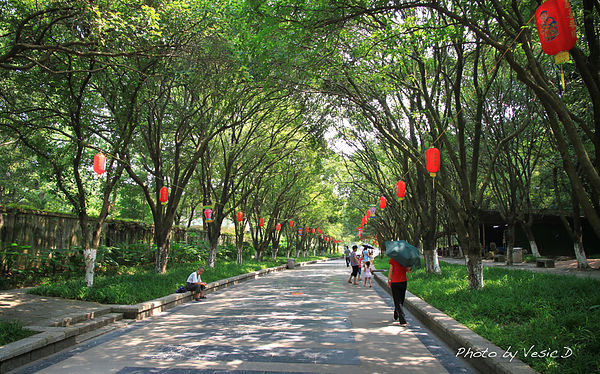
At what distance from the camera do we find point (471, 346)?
5086 millimetres

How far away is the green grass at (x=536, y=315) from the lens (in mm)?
4301

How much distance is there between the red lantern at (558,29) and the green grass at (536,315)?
325 cm

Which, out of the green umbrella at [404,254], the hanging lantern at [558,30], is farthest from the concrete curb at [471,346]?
the hanging lantern at [558,30]

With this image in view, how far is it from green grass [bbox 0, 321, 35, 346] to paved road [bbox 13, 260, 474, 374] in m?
0.57

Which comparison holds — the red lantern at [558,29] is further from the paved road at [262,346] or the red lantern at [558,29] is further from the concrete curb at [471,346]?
the paved road at [262,346]

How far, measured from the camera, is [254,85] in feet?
41.9

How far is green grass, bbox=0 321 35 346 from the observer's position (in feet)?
17.1

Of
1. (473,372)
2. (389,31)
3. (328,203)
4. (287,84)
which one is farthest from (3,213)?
(328,203)

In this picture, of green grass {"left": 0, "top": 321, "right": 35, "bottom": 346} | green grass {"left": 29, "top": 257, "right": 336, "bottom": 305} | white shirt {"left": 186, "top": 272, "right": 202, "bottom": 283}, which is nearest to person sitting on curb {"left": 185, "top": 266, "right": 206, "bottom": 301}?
white shirt {"left": 186, "top": 272, "right": 202, "bottom": 283}

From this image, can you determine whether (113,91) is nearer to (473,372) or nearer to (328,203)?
(473,372)

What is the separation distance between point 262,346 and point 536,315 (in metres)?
4.37

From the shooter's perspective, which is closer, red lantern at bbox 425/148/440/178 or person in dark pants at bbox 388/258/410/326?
person in dark pants at bbox 388/258/410/326

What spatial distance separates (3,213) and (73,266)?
8.52ft

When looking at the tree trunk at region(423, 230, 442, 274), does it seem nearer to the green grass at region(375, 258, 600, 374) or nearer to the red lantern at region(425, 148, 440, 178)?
the green grass at region(375, 258, 600, 374)
